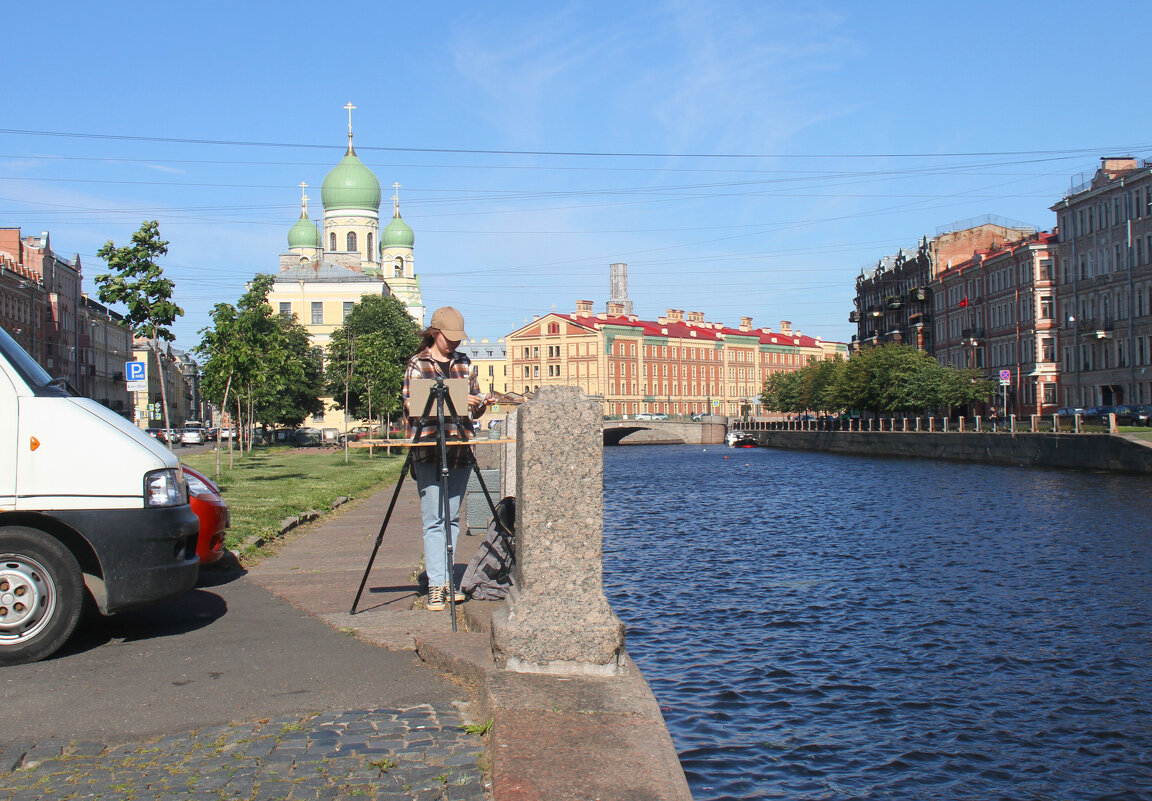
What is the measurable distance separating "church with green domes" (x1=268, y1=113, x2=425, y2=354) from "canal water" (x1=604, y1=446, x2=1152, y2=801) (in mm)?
82832

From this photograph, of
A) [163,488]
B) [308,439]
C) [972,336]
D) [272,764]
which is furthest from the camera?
[972,336]

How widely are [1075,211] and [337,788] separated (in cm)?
7896

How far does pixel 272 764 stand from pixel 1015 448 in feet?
182

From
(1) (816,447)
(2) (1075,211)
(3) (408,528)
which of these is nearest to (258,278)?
(1) (816,447)

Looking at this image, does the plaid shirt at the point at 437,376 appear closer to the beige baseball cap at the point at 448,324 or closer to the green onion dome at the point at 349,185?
the beige baseball cap at the point at 448,324

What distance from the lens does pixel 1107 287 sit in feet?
232

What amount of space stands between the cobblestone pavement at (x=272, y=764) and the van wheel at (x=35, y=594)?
1.92 meters

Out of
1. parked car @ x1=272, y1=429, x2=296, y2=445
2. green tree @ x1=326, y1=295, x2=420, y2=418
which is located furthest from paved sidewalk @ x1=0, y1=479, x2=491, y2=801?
parked car @ x1=272, y1=429, x2=296, y2=445

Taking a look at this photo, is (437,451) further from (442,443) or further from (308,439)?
(308,439)

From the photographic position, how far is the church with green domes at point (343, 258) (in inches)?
4218

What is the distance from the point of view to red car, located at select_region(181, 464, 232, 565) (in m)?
10.7

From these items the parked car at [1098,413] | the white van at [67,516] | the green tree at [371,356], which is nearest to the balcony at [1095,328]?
the parked car at [1098,413]

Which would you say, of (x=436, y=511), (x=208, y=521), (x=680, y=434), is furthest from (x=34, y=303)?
(x=436, y=511)

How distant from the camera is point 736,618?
1408cm
